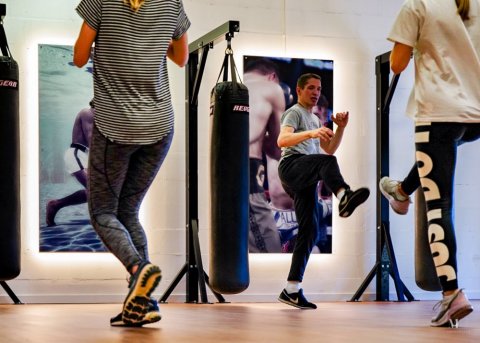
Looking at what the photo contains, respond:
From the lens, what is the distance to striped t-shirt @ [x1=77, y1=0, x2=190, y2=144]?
340cm

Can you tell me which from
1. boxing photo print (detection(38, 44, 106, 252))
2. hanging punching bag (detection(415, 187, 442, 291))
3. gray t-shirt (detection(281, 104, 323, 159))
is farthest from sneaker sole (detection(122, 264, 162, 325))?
boxing photo print (detection(38, 44, 106, 252))

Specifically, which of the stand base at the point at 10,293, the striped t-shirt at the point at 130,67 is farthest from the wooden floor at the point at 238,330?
the stand base at the point at 10,293

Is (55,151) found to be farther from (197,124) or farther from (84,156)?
(197,124)

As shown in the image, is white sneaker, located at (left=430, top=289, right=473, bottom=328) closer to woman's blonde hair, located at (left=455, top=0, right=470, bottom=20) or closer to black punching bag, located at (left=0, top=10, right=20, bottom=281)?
woman's blonde hair, located at (left=455, top=0, right=470, bottom=20)

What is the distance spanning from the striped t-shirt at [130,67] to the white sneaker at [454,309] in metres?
1.26

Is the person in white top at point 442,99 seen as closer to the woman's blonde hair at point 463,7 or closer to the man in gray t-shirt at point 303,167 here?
the woman's blonde hair at point 463,7

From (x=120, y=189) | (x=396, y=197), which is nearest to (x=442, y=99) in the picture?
(x=396, y=197)

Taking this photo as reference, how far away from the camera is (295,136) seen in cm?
519

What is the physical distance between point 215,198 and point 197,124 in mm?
1420

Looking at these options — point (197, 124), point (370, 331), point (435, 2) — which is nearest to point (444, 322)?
point (370, 331)

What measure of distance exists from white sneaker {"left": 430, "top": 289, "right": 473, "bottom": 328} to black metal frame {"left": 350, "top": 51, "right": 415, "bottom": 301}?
3.53 m

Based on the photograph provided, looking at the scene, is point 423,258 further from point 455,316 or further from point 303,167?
point 455,316

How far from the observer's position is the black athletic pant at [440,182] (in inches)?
135

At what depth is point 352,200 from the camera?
14.9 ft
